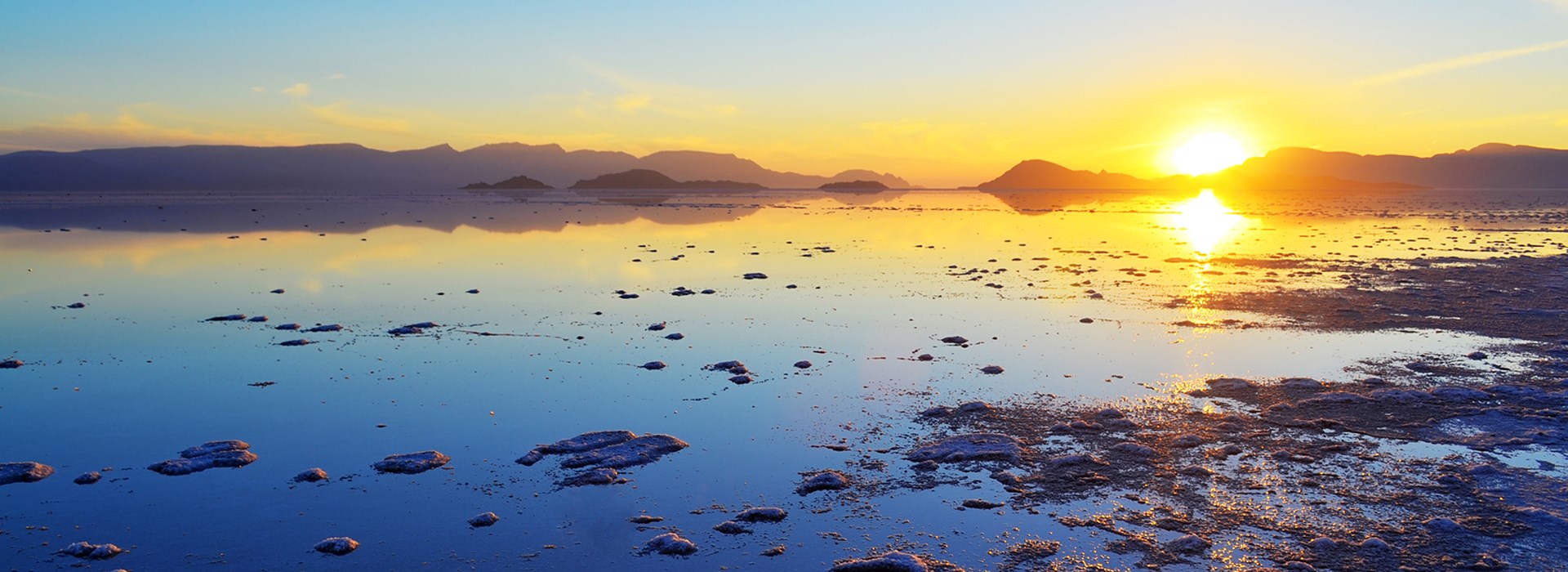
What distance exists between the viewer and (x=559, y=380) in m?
10.3

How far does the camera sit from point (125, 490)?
6758mm

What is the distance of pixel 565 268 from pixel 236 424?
13.4 m

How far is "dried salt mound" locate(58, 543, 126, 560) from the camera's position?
18.4 feet

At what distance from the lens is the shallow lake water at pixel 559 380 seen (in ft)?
19.9

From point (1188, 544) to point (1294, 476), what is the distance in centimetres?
186

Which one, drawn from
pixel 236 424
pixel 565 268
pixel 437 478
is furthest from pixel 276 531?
pixel 565 268

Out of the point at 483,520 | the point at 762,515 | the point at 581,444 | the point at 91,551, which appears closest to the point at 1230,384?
the point at 762,515

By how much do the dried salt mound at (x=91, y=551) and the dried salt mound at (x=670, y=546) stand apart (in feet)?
10.4

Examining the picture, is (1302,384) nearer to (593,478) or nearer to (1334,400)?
(1334,400)

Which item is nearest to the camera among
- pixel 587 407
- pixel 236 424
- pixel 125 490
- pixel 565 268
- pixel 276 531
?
pixel 276 531

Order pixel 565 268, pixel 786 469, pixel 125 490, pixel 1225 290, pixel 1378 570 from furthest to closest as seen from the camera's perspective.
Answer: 1. pixel 565 268
2. pixel 1225 290
3. pixel 786 469
4. pixel 125 490
5. pixel 1378 570

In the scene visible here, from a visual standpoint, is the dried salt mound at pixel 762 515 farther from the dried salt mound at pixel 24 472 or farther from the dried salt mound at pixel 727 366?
the dried salt mound at pixel 24 472

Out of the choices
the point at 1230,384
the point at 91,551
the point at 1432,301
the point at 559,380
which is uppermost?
the point at 1432,301

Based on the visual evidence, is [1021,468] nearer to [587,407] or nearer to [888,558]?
[888,558]
